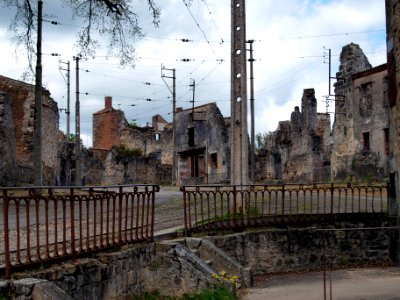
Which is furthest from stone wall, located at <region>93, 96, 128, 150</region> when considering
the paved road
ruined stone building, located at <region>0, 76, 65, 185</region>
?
the paved road

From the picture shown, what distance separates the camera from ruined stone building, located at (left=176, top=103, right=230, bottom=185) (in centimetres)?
4081

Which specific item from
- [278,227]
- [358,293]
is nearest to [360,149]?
[278,227]

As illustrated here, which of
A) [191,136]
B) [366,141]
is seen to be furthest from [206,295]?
[191,136]

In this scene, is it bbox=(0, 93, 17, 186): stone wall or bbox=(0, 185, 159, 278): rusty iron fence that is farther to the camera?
bbox=(0, 93, 17, 186): stone wall

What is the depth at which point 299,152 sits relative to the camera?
1553 inches

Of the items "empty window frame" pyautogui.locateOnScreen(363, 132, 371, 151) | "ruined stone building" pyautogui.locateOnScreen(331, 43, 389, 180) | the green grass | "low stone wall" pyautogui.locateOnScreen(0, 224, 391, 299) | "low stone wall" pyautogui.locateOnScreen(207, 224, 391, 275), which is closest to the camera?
"low stone wall" pyautogui.locateOnScreen(0, 224, 391, 299)

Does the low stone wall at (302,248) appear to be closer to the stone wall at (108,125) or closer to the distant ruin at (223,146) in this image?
the distant ruin at (223,146)

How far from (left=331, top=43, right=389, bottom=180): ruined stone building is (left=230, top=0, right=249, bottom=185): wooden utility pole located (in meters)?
18.6

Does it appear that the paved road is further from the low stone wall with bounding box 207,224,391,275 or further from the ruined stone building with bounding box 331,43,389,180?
the ruined stone building with bounding box 331,43,389,180

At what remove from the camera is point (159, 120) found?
75.8m

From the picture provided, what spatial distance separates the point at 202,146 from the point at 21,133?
61.9ft

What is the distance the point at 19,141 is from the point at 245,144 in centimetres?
1549

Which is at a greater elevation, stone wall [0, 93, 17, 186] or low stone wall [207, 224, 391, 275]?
stone wall [0, 93, 17, 186]

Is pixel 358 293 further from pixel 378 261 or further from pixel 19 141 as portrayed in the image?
pixel 19 141
